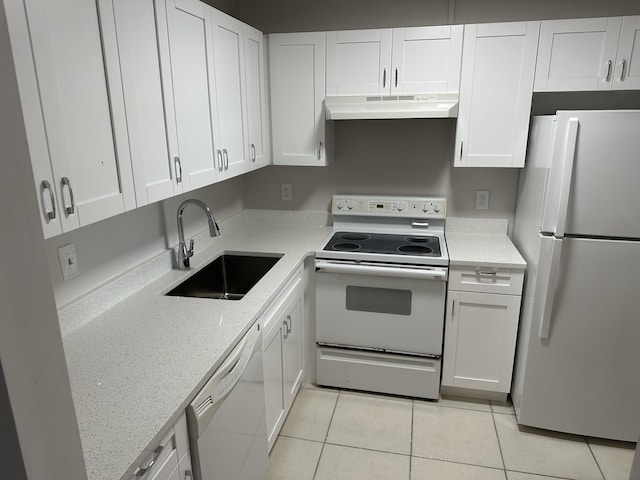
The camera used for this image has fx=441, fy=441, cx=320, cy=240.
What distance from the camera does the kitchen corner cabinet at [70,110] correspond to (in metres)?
1.04

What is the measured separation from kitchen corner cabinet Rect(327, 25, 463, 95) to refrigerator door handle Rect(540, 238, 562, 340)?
0.99m

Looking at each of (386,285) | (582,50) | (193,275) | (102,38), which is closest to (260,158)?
(193,275)

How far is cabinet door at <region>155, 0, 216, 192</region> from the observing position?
164 centimetres

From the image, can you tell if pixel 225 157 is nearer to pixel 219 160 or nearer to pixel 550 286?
pixel 219 160

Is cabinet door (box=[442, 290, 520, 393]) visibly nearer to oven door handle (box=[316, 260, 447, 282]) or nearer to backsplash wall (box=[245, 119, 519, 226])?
oven door handle (box=[316, 260, 447, 282])

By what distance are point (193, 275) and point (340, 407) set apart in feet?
3.79

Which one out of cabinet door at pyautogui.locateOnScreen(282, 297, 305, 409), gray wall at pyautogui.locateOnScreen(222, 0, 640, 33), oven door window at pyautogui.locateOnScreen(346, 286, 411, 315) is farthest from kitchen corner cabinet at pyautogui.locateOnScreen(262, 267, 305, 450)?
gray wall at pyautogui.locateOnScreen(222, 0, 640, 33)

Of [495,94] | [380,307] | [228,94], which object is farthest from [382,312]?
[228,94]

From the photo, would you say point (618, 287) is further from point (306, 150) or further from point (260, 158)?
point (260, 158)

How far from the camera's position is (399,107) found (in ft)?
7.83

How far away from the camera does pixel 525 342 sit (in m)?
2.29

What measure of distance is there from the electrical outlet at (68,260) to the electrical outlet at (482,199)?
7.40 feet

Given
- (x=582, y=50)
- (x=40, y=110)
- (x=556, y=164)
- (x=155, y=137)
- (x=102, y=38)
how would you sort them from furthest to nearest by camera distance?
(x=582, y=50) → (x=556, y=164) → (x=155, y=137) → (x=102, y=38) → (x=40, y=110)

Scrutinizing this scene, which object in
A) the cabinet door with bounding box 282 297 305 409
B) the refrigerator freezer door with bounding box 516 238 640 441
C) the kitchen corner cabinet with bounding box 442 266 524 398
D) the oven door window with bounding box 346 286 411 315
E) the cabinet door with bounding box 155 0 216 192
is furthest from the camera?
the oven door window with bounding box 346 286 411 315
